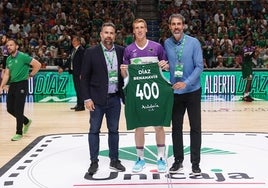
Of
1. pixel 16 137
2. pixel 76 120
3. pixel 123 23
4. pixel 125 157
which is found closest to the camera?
pixel 125 157

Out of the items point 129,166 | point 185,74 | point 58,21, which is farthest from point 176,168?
point 58,21

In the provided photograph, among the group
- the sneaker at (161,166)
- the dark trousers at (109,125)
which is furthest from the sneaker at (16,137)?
the sneaker at (161,166)

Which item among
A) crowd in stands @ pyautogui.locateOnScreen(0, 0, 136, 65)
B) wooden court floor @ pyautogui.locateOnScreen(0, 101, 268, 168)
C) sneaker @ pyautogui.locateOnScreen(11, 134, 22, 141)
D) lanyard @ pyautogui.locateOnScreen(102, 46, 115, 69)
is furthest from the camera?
crowd in stands @ pyautogui.locateOnScreen(0, 0, 136, 65)

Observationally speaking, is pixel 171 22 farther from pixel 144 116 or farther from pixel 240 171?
pixel 240 171

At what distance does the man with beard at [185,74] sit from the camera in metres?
4.82

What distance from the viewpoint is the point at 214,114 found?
32.2ft

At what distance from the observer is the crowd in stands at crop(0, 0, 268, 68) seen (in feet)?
49.6

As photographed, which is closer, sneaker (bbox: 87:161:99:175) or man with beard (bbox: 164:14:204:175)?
man with beard (bbox: 164:14:204:175)

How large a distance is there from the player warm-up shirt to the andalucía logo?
22.6 inches

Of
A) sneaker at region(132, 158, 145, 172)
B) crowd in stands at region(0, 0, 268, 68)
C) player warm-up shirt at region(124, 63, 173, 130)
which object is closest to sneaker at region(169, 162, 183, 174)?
sneaker at region(132, 158, 145, 172)

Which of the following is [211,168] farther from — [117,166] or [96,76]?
[96,76]

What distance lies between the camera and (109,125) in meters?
5.21

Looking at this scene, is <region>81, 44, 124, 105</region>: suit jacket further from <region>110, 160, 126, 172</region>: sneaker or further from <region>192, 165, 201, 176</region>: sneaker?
<region>192, 165, 201, 176</region>: sneaker

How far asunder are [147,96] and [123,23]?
41.8 ft
